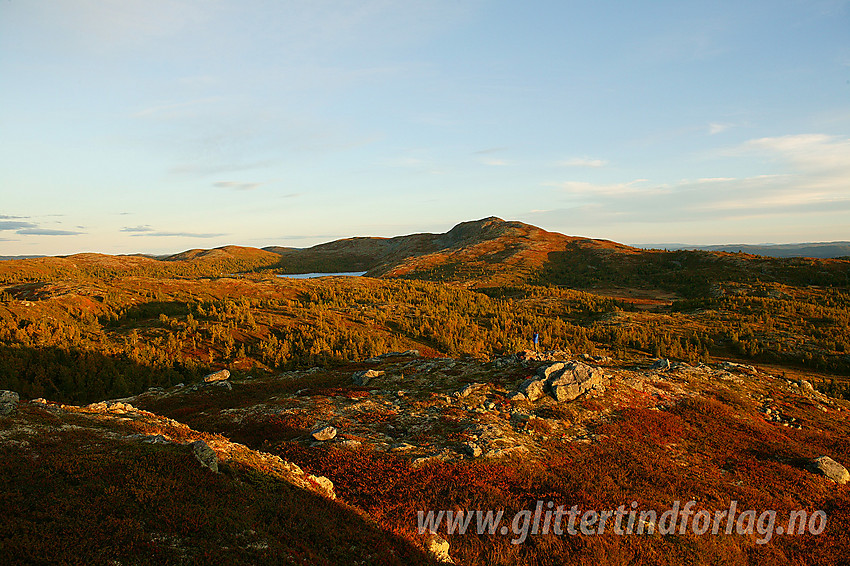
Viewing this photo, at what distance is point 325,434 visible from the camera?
16.6 metres

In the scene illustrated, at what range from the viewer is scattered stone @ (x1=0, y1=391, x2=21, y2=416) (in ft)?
42.9

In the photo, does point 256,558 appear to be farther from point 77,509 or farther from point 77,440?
point 77,440

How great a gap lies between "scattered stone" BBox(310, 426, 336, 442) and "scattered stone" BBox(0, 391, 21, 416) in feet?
33.3

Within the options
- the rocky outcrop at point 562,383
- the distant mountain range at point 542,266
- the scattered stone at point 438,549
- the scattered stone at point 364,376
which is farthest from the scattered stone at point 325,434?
the distant mountain range at point 542,266

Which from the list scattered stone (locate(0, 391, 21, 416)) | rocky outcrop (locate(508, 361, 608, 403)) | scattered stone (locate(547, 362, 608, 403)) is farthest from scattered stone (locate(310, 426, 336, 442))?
scattered stone (locate(547, 362, 608, 403))

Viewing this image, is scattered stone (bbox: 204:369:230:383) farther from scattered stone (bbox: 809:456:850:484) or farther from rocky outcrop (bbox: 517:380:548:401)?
scattered stone (bbox: 809:456:850:484)

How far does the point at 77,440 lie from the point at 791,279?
349 feet

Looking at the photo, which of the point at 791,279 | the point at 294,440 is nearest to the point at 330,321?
the point at 294,440

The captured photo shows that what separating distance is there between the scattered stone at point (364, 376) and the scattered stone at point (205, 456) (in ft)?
48.1

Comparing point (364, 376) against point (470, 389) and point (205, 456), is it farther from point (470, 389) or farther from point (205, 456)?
point (205, 456)

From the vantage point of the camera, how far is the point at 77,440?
1163 cm

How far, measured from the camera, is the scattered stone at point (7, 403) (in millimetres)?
13069

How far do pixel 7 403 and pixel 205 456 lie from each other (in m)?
8.95

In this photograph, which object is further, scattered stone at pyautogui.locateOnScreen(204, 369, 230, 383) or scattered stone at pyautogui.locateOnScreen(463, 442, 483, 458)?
scattered stone at pyautogui.locateOnScreen(204, 369, 230, 383)
